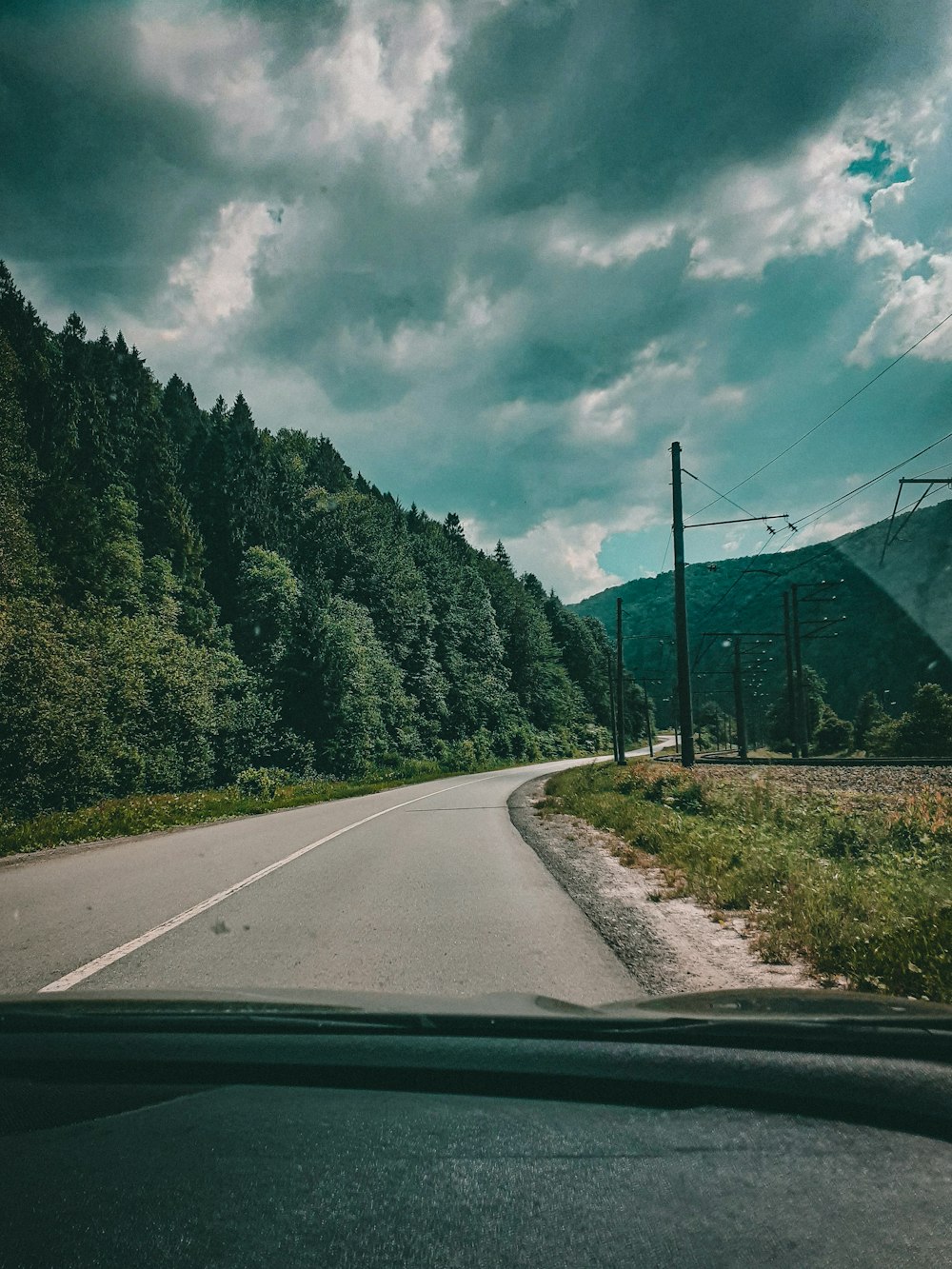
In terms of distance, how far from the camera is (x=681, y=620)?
21.2 meters

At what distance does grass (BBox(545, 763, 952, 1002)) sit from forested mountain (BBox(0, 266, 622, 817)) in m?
19.2

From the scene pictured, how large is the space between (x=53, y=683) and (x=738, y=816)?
20138 mm

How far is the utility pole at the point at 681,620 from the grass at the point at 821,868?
3.30 meters

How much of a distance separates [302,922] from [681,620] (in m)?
16.2

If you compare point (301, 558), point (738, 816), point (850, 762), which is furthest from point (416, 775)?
point (738, 816)

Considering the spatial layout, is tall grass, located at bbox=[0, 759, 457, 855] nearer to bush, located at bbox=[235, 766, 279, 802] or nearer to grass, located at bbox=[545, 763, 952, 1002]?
bush, located at bbox=[235, 766, 279, 802]

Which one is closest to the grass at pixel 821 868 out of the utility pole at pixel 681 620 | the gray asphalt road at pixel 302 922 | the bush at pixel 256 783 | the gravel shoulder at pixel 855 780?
the gravel shoulder at pixel 855 780

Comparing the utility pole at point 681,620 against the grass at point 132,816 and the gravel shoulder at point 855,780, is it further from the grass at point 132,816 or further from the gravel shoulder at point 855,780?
the grass at point 132,816

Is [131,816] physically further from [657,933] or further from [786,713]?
[786,713]

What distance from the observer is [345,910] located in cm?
748

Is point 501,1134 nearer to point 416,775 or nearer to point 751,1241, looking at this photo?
point 751,1241

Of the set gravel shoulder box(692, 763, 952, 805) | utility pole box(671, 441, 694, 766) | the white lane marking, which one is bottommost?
gravel shoulder box(692, 763, 952, 805)

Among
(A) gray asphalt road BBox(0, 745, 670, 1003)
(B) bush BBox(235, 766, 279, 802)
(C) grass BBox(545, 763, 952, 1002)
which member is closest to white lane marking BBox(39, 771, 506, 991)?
(A) gray asphalt road BBox(0, 745, 670, 1003)

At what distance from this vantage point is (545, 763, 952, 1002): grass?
5.09 meters
